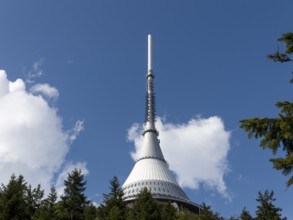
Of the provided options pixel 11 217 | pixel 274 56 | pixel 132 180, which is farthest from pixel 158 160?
pixel 274 56

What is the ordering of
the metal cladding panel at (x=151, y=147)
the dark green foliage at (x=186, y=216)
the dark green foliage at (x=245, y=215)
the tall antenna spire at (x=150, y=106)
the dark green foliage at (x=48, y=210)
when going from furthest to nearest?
1. the tall antenna spire at (x=150, y=106)
2. the metal cladding panel at (x=151, y=147)
3. the dark green foliage at (x=186, y=216)
4. the dark green foliage at (x=245, y=215)
5. the dark green foliage at (x=48, y=210)

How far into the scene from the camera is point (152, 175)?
106375mm

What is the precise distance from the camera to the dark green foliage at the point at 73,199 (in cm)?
3769

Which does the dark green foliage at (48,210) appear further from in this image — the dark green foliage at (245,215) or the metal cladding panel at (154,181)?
the metal cladding panel at (154,181)

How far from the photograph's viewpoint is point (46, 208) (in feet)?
116

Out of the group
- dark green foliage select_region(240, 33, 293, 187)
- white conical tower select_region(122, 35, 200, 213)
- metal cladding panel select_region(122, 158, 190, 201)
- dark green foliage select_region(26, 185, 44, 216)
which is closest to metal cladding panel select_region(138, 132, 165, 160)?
white conical tower select_region(122, 35, 200, 213)

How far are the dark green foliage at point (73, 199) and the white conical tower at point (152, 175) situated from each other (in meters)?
50.8

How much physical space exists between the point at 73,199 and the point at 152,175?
68629mm

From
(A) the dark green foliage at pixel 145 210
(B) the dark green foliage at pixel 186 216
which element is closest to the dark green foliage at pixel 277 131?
(A) the dark green foliage at pixel 145 210

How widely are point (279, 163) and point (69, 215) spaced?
30.2 meters

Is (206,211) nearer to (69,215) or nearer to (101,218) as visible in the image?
(101,218)

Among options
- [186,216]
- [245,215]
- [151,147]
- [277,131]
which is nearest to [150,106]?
[151,147]

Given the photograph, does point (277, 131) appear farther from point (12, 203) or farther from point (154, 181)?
point (154, 181)

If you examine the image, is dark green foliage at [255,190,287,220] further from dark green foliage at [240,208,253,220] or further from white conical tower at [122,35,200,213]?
white conical tower at [122,35,200,213]
